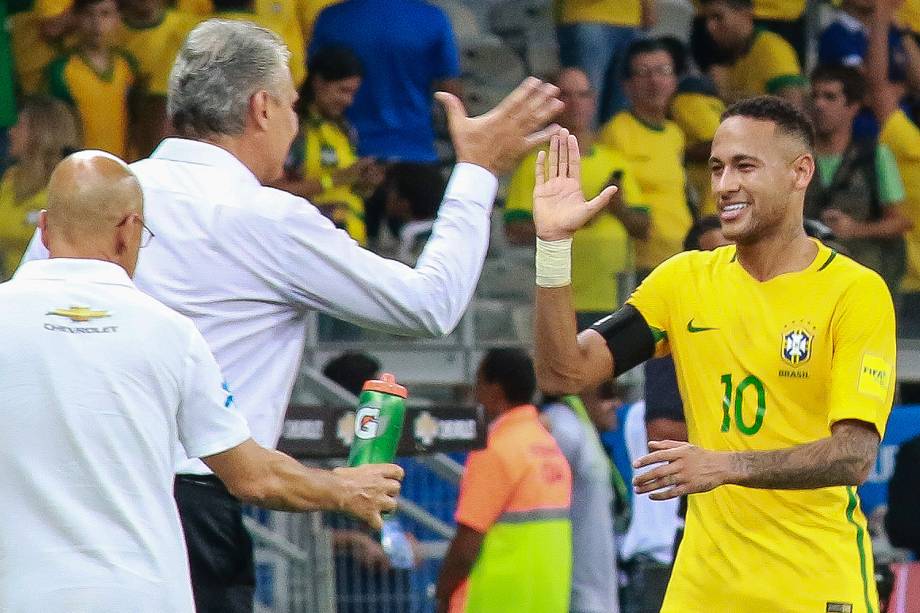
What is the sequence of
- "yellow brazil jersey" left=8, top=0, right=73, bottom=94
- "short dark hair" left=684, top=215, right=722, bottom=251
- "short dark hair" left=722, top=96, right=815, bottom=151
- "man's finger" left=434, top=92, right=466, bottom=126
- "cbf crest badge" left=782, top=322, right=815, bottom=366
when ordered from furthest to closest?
1. "yellow brazil jersey" left=8, top=0, right=73, bottom=94
2. "short dark hair" left=684, top=215, right=722, bottom=251
3. "short dark hair" left=722, top=96, right=815, bottom=151
4. "cbf crest badge" left=782, top=322, right=815, bottom=366
5. "man's finger" left=434, top=92, right=466, bottom=126

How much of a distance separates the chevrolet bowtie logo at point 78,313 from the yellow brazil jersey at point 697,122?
771cm

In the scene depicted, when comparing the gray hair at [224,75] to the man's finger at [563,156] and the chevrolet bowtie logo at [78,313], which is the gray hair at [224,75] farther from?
the chevrolet bowtie logo at [78,313]

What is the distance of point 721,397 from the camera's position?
204 inches

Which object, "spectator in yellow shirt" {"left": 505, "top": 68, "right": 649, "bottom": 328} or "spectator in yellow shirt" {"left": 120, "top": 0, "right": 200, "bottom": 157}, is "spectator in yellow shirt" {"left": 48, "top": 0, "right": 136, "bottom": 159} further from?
"spectator in yellow shirt" {"left": 505, "top": 68, "right": 649, "bottom": 328}

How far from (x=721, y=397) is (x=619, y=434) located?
4.62 metres

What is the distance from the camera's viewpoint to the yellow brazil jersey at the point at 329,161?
9.91 m

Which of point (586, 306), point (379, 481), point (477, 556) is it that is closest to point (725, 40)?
point (586, 306)

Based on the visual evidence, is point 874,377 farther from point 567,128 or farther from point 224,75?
point 567,128

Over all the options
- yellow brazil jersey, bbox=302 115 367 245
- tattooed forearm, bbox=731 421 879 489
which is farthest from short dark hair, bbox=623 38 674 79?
tattooed forearm, bbox=731 421 879 489

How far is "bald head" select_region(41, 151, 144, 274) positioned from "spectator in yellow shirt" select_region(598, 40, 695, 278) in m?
6.93

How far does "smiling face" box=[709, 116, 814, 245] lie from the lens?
5.22 metres

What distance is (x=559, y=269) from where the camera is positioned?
16.8ft

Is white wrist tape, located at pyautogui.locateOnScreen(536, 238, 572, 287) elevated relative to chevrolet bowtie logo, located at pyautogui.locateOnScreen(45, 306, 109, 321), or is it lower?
elevated

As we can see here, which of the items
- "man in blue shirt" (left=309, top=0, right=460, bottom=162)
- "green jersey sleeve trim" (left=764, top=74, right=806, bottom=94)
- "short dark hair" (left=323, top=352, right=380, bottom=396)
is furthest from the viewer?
"green jersey sleeve trim" (left=764, top=74, right=806, bottom=94)
